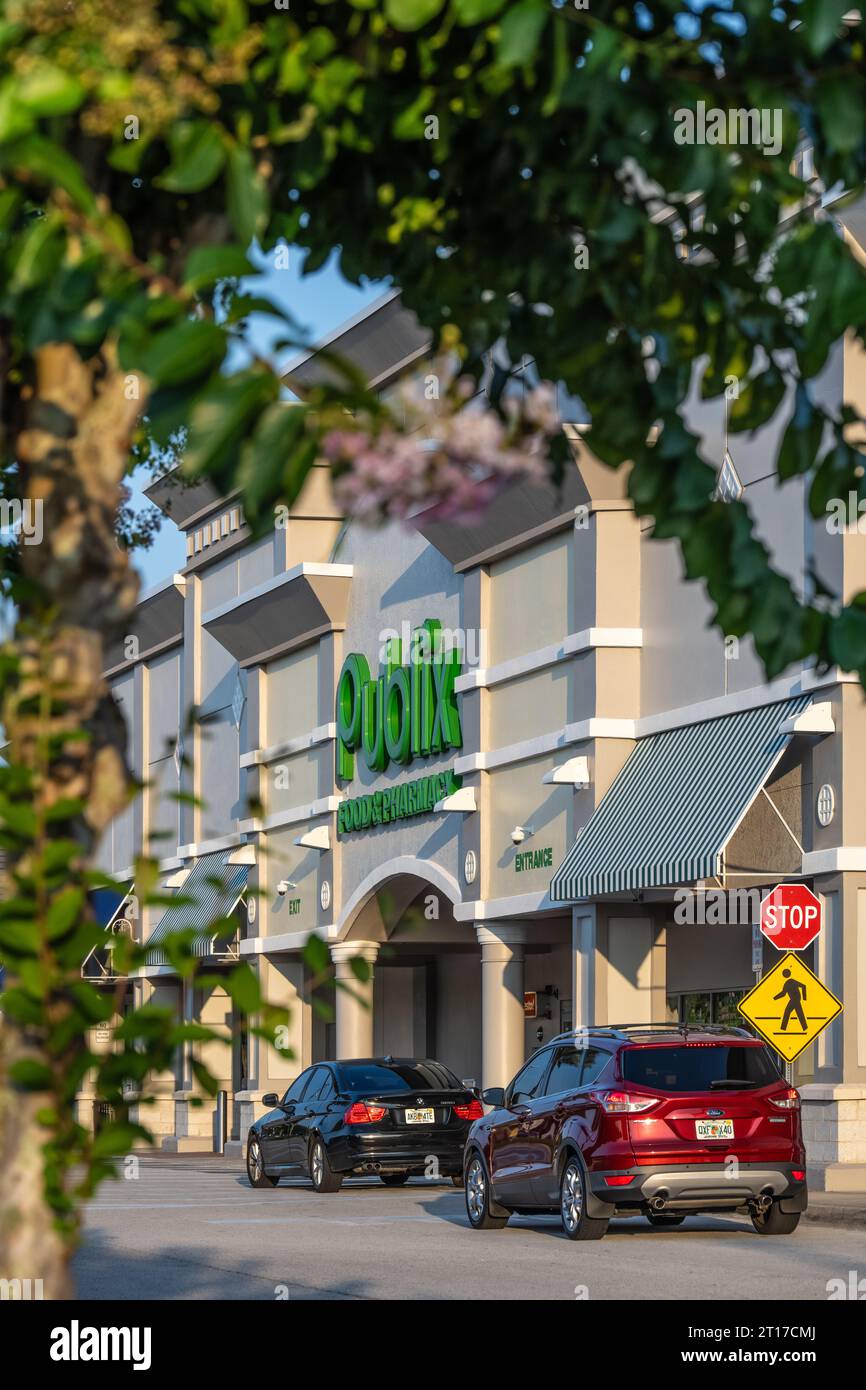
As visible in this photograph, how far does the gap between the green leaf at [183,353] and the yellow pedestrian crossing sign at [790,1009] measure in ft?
62.3

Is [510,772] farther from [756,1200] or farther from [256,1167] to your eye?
[756,1200]

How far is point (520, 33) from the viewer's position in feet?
11.6

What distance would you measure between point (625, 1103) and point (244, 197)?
52.0 feet

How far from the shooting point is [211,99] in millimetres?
3633

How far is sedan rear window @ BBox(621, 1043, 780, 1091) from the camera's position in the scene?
1888 cm

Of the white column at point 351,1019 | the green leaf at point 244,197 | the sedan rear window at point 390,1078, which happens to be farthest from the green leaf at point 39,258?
the white column at point 351,1019

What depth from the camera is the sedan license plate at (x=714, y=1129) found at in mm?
18594

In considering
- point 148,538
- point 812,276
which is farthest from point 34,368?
point 148,538

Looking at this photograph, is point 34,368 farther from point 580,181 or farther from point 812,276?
point 812,276

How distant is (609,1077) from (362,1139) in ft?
29.3

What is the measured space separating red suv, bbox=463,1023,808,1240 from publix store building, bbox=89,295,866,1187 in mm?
2252

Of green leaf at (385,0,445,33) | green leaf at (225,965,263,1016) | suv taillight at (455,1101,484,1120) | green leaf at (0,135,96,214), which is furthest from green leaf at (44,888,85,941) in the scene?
suv taillight at (455,1101,484,1120)

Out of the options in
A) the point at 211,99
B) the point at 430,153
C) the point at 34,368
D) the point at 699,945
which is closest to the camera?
the point at 211,99

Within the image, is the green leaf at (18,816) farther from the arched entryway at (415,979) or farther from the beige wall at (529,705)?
the arched entryway at (415,979)
